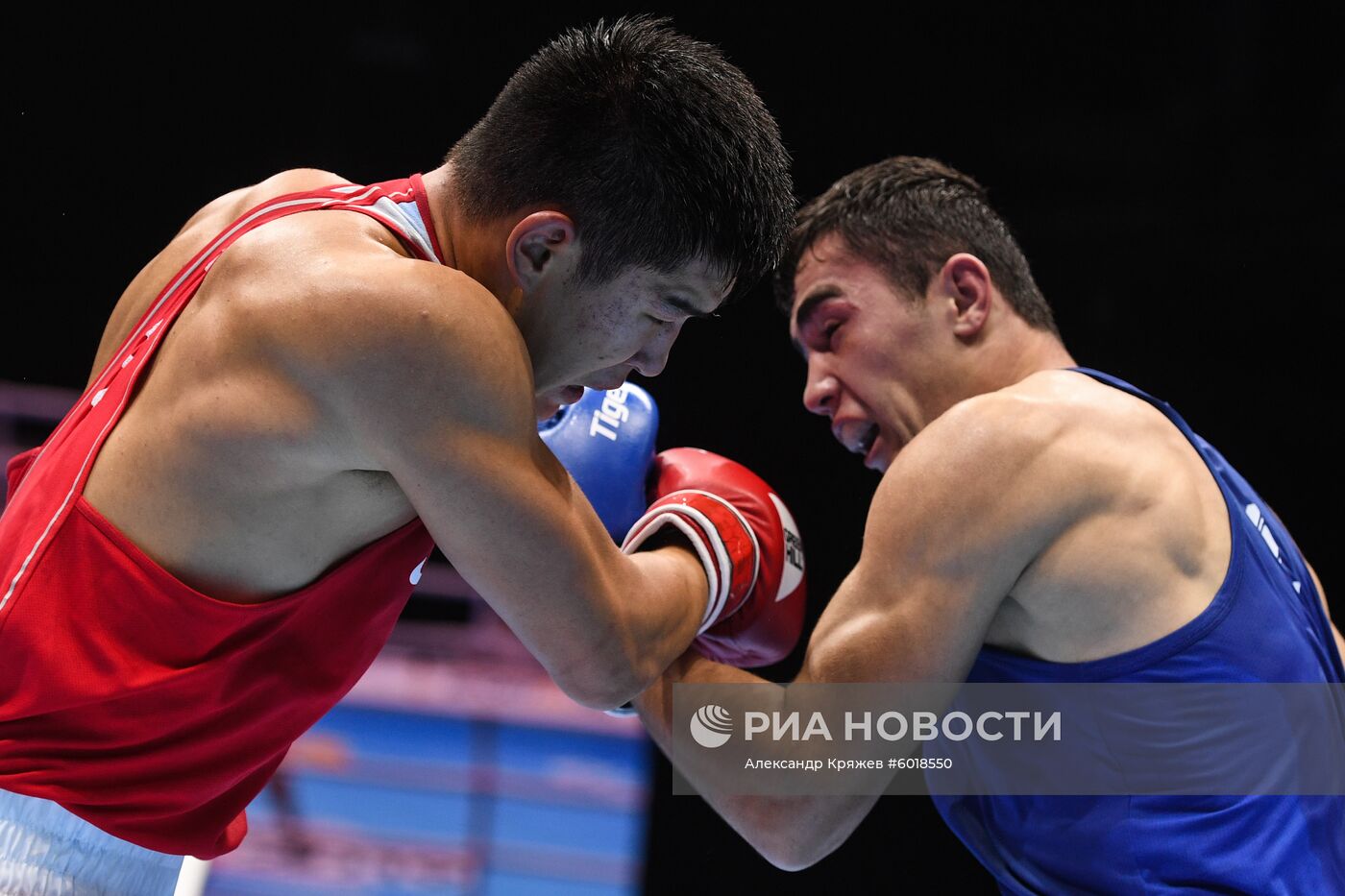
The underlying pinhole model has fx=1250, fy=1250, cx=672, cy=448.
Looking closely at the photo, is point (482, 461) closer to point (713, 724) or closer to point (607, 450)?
point (607, 450)

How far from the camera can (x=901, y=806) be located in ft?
14.6

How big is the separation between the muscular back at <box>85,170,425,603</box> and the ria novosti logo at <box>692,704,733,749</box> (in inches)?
32.3

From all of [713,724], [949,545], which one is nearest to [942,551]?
[949,545]

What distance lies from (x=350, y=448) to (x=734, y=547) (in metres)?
0.76

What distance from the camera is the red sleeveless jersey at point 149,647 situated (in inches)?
55.4

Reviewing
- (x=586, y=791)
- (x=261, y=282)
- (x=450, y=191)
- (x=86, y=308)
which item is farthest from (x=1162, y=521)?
(x=86, y=308)

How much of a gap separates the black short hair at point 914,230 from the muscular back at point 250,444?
1264mm

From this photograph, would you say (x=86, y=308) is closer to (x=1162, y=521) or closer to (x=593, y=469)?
(x=593, y=469)

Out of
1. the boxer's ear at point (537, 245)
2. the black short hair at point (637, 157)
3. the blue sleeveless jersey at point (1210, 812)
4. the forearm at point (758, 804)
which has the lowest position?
the forearm at point (758, 804)

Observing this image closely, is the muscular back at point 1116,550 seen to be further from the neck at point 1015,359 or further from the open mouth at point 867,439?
the open mouth at point 867,439

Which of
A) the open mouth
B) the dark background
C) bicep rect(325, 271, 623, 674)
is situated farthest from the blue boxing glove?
the dark background

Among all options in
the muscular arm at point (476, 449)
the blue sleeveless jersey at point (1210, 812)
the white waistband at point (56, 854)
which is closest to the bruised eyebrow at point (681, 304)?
the muscular arm at point (476, 449)

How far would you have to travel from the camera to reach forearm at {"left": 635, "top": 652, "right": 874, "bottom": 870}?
2.09 metres

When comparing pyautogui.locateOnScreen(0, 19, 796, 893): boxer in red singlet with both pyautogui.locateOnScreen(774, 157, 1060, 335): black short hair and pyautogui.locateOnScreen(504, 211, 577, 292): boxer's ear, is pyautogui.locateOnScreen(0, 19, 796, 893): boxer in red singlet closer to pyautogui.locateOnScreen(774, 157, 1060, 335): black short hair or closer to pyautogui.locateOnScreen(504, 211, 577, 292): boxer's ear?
pyautogui.locateOnScreen(504, 211, 577, 292): boxer's ear
